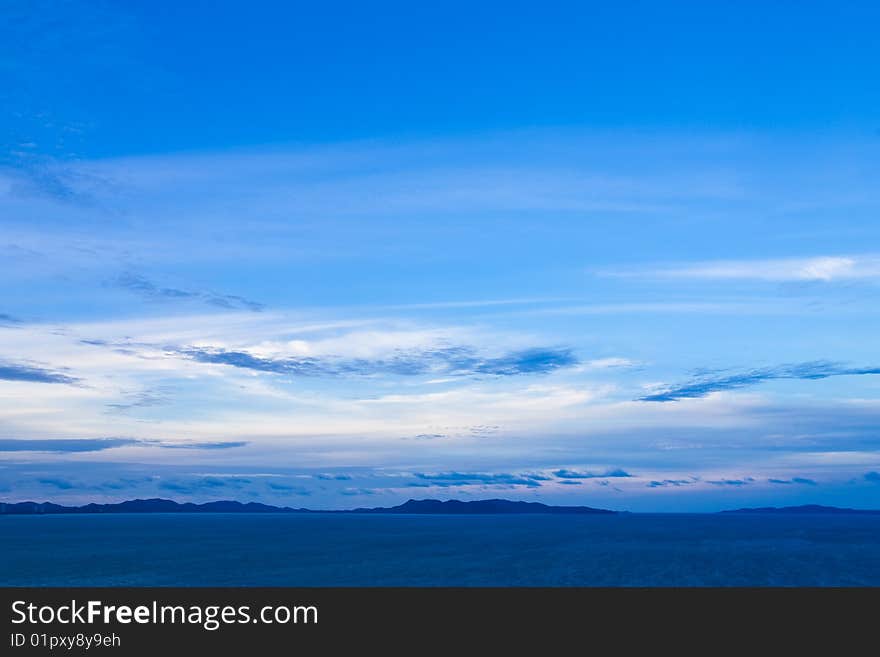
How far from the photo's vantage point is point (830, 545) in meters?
131

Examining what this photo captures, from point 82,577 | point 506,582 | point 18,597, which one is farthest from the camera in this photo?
point 82,577

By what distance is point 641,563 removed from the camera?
92.9 m

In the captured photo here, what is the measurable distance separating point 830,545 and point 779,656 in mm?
134337

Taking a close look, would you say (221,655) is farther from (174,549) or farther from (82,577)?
(174,549)

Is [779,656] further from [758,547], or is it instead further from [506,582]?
[758,547]

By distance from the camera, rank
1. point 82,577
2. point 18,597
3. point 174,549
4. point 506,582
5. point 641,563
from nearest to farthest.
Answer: point 18,597
point 506,582
point 82,577
point 641,563
point 174,549

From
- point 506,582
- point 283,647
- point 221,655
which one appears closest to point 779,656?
point 283,647

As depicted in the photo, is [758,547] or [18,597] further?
[758,547]

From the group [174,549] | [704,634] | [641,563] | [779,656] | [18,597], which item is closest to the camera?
[779,656]

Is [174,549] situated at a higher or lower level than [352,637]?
lower

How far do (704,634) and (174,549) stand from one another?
Result: 400 feet

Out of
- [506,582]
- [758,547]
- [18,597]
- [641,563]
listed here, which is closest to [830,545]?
[758,547]

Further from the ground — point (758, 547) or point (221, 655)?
point (221, 655)

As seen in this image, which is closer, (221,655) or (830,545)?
(221,655)
